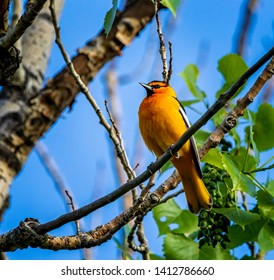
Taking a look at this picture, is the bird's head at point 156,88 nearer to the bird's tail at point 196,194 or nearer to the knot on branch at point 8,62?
the bird's tail at point 196,194

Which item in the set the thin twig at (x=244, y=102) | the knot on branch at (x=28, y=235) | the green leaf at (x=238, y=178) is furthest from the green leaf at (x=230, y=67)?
the knot on branch at (x=28, y=235)

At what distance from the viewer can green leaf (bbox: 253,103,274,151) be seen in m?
3.05

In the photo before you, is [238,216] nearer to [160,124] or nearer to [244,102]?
[244,102]

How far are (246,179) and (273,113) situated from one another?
621 mm

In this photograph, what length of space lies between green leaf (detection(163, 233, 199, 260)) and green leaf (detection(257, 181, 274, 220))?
1.47ft

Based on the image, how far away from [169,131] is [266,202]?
105 cm

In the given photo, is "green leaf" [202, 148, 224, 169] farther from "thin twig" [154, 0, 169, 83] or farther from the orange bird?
the orange bird

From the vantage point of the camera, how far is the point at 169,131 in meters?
3.52

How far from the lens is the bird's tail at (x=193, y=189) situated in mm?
2954

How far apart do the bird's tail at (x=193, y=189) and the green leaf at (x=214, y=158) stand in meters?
0.19

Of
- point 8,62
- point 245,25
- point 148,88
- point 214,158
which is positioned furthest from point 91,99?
point 245,25

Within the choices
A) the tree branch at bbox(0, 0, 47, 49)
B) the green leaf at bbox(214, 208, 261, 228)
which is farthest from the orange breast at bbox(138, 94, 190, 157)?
the tree branch at bbox(0, 0, 47, 49)

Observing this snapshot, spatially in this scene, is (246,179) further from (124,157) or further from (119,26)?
(119,26)

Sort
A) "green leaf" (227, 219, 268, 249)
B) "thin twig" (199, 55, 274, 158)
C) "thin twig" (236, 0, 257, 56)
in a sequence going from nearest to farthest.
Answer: "thin twig" (199, 55, 274, 158), "green leaf" (227, 219, 268, 249), "thin twig" (236, 0, 257, 56)
